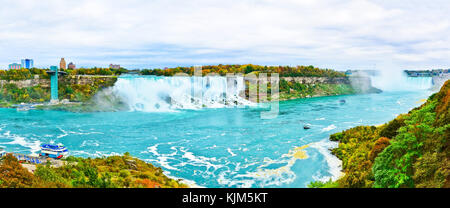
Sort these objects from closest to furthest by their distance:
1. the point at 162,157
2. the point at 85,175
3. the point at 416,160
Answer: the point at 416,160
the point at 85,175
the point at 162,157

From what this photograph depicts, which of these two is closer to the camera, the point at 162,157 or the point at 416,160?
the point at 416,160

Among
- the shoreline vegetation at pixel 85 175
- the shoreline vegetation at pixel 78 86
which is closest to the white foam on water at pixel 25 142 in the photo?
the shoreline vegetation at pixel 85 175

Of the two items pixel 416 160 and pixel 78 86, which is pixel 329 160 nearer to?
pixel 416 160

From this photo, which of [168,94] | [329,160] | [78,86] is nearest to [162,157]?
[329,160]

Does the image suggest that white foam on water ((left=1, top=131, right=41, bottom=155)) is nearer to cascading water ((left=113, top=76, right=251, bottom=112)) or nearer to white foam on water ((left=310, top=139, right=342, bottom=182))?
white foam on water ((left=310, top=139, right=342, bottom=182))

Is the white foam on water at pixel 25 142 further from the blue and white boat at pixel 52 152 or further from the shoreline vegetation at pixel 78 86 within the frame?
the shoreline vegetation at pixel 78 86

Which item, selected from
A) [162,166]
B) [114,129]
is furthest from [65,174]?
[114,129]
